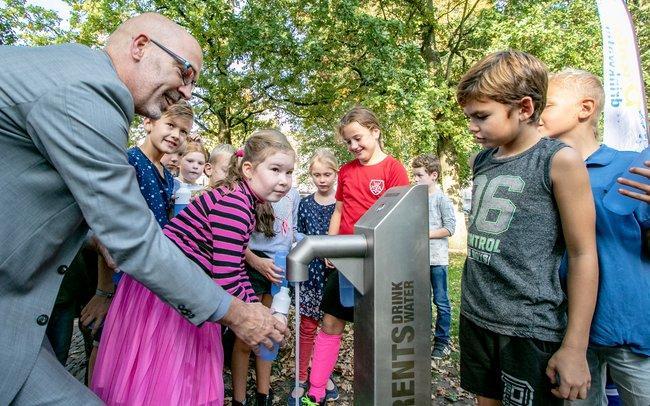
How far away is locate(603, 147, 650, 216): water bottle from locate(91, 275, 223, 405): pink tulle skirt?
5.31 feet

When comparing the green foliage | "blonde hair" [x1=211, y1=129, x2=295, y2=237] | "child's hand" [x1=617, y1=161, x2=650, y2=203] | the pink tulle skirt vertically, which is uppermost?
the green foliage

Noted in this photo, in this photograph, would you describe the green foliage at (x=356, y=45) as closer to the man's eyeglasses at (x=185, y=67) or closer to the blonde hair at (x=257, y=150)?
the blonde hair at (x=257, y=150)

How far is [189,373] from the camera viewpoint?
1688mm

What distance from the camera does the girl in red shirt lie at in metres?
2.77

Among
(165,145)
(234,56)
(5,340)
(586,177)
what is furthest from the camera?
(234,56)

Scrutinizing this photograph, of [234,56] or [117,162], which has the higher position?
[234,56]

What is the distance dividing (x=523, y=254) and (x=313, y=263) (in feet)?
7.19

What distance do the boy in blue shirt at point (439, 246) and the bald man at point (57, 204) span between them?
10.7 ft

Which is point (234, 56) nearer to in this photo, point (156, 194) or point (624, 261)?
point (156, 194)

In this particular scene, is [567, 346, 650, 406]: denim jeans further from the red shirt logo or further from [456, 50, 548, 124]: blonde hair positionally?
the red shirt logo

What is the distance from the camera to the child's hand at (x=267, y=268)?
2.55 metres

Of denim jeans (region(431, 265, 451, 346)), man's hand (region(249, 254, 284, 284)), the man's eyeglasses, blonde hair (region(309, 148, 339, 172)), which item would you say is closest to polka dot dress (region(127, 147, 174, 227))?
man's hand (region(249, 254, 284, 284))

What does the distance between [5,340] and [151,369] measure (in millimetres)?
601

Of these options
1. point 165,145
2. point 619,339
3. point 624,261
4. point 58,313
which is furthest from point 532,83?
point 58,313
